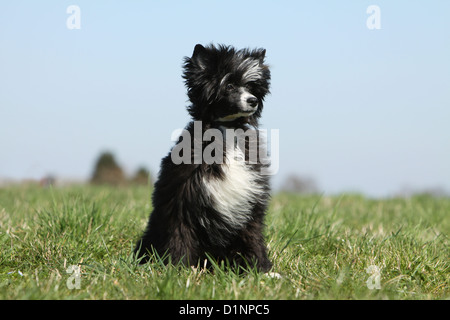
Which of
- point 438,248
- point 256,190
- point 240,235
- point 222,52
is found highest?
point 222,52

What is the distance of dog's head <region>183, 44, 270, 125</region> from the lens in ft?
13.9

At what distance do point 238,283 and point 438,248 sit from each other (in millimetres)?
2753

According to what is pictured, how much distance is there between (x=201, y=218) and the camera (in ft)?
13.8

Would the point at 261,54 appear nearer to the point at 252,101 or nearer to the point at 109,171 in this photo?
the point at 252,101

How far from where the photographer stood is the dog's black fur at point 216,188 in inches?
165

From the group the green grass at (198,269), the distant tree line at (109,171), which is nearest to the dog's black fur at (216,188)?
the green grass at (198,269)

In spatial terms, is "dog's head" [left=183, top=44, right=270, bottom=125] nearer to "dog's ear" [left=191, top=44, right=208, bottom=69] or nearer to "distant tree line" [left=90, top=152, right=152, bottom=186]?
"dog's ear" [left=191, top=44, right=208, bottom=69]

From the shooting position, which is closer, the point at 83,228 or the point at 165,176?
the point at 165,176

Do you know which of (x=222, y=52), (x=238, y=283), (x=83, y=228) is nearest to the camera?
(x=238, y=283)

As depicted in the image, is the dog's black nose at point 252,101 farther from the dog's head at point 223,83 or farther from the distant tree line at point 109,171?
the distant tree line at point 109,171

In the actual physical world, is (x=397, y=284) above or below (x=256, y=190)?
below
